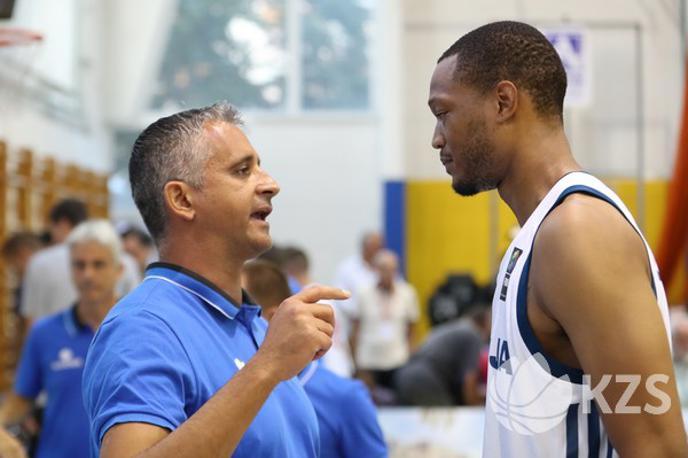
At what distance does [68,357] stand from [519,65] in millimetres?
2923

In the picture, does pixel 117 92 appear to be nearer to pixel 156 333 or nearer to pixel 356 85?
pixel 356 85

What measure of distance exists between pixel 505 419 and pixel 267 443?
470mm

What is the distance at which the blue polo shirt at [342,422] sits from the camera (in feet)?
12.0

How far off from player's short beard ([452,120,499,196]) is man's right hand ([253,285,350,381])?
0.42 m

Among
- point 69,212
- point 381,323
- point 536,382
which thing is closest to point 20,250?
point 69,212

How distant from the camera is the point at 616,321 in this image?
210 centimetres

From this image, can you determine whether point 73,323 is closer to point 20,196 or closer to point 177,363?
point 177,363

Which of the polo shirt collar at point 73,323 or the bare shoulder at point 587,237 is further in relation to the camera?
the polo shirt collar at point 73,323

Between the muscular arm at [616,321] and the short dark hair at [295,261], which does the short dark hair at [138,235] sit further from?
the muscular arm at [616,321]

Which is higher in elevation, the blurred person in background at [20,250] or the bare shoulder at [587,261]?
the bare shoulder at [587,261]

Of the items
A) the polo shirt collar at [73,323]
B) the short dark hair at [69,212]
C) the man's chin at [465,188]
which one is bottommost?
the polo shirt collar at [73,323]

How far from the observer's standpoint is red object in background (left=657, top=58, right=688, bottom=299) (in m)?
12.7

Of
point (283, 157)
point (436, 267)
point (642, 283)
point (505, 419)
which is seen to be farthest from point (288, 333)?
point (283, 157)

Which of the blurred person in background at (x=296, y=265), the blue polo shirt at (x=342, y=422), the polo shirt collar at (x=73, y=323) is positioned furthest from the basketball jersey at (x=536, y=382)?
the blurred person in background at (x=296, y=265)
